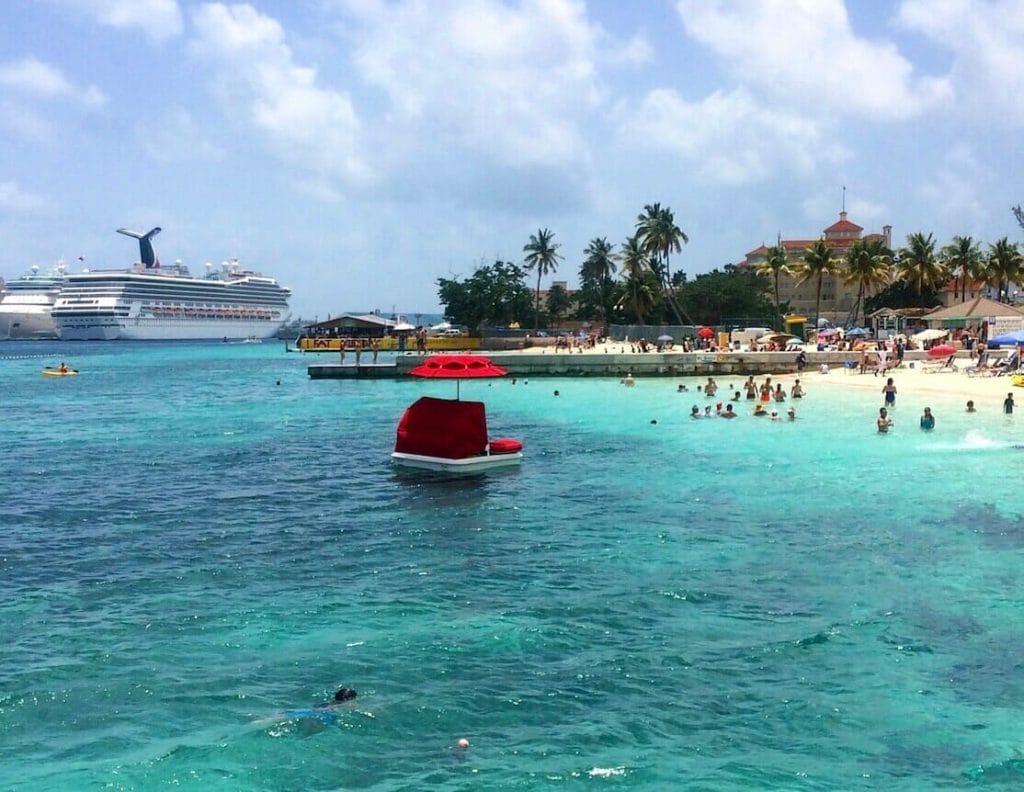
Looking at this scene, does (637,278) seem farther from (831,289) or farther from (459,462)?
(459,462)

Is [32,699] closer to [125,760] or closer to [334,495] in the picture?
[125,760]

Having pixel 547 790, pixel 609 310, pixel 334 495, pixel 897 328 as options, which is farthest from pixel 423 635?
pixel 609 310

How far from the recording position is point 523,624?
39.5 ft

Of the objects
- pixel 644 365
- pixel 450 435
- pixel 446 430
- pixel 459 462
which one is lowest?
pixel 459 462

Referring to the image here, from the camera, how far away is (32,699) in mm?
9852

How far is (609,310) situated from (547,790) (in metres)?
94.4

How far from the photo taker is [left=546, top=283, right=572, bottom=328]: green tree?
115000 millimetres

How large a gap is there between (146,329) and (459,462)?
13683 centimetres

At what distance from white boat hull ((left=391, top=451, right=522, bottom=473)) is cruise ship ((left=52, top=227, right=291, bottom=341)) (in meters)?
133

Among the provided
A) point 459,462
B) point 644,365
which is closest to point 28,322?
point 644,365

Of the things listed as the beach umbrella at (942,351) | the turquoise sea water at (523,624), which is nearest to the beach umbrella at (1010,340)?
the beach umbrella at (942,351)

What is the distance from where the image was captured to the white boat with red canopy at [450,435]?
23.7 metres

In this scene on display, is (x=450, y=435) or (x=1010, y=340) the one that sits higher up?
(x=1010, y=340)

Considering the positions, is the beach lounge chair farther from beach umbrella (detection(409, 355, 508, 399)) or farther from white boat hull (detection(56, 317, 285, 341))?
white boat hull (detection(56, 317, 285, 341))
